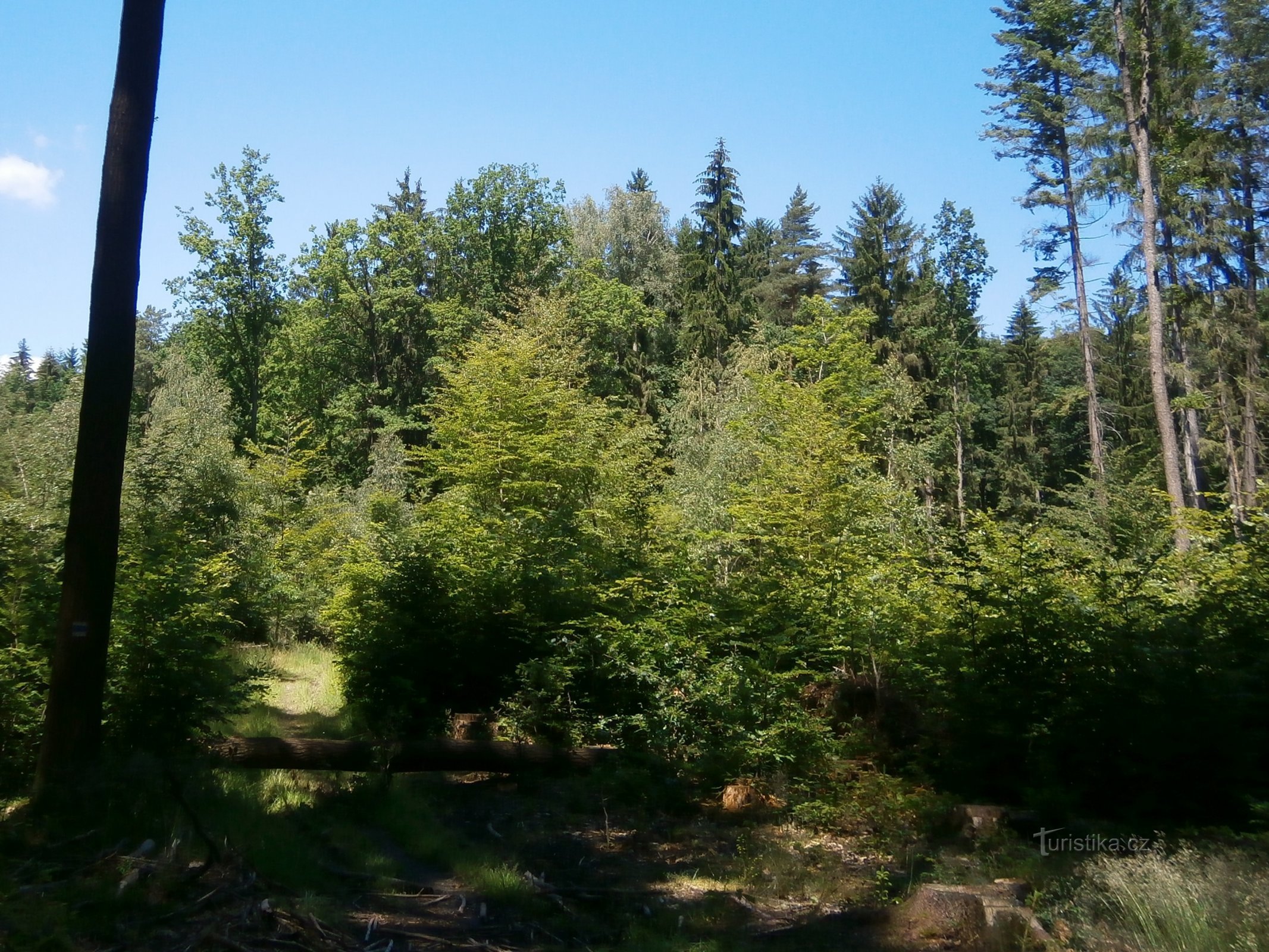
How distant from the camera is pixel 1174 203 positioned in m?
24.1

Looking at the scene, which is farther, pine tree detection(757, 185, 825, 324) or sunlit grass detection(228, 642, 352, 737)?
pine tree detection(757, 185, 825, 324)

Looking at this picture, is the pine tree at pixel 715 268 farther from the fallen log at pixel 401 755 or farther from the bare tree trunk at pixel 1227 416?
the fallen log at pixel 401 755

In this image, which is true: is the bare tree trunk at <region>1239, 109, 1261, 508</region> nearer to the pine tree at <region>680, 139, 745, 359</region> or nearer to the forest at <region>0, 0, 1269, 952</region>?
the forest at <region>0, 0, 1269, 952</region>

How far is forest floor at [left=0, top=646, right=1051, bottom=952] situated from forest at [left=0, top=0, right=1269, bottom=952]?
24cm

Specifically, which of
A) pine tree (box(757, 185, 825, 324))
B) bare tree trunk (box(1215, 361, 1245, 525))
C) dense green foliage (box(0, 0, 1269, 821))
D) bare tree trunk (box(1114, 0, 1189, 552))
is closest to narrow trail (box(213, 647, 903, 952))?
dense green foliage (box(0, 0, 1269, 821))

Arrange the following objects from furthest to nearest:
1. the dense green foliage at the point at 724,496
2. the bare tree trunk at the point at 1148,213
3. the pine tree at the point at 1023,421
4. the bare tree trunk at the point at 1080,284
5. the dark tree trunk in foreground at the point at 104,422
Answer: the pine tree at the point at 1023,421 → the bare tree trunk at the point at 1080,284 → the bare tree trunk at the point at 1148,213 → the dense green foliage at the point at 724,496 → the dark tree trunk in foreground at the point at 104,422

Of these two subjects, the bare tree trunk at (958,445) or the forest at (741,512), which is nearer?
the forest at (741,512)

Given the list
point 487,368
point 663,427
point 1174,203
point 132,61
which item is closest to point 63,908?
point 132,61

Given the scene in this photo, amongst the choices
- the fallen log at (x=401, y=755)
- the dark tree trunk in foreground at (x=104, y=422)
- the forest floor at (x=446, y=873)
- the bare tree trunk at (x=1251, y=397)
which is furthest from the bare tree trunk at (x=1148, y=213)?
the dark tree trunk in foreground at (x=104, y=422)

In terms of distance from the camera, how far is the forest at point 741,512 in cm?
852

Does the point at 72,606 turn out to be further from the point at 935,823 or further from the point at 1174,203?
the point at 1174,203

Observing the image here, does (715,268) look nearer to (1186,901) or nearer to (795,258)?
(795,258)

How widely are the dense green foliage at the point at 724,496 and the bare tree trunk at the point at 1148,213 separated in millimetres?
611

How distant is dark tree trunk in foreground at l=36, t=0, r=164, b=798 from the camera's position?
7.06 m
